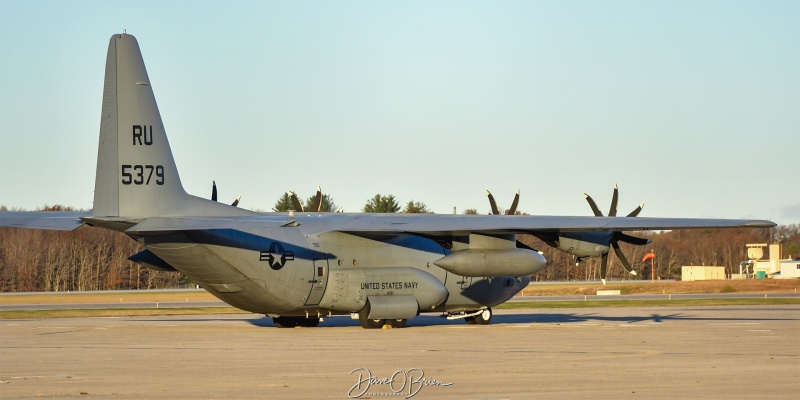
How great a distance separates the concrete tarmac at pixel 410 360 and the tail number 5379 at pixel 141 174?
13.7 ft

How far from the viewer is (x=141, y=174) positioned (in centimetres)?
2567

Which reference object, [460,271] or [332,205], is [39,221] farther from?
[332,205]

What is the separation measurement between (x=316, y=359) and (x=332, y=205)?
62.5 m

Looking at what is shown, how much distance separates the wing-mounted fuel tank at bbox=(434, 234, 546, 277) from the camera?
29031 millimetres

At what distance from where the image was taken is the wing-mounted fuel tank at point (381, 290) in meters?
29.8

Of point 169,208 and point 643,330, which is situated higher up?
point 169,208

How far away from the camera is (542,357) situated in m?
20.8

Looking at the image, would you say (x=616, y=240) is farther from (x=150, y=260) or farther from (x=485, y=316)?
(x=150, y=260)

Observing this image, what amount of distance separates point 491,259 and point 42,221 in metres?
13.0

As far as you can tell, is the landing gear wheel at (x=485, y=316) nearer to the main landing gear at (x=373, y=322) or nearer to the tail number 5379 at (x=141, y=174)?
the main landing gear at (x=373, y=322)

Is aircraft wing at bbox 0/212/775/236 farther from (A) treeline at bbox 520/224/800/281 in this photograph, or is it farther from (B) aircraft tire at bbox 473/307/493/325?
(A) treeline at bbox 520/224/800/281

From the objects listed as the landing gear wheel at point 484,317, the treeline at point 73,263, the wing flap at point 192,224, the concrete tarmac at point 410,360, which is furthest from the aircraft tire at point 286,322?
the treeline at point 73,263

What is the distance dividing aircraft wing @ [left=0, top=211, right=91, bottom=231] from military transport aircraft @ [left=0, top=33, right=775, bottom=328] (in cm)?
4

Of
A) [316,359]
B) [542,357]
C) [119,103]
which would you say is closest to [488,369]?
[542,357]
